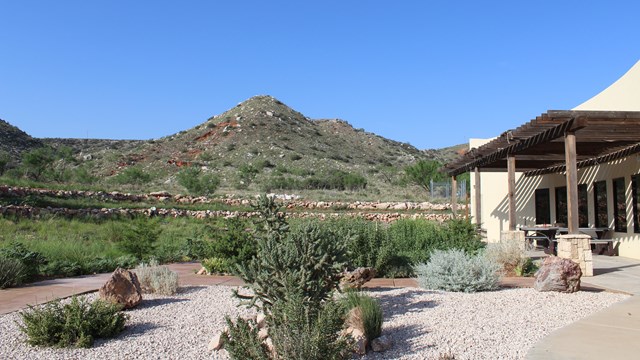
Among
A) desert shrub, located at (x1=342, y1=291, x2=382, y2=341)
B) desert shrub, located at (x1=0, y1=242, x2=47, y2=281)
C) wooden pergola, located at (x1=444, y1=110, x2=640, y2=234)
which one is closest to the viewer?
desert shrub, located at (x1=342, y1=291, x2=382, y2=341)

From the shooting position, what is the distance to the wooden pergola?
987 cm

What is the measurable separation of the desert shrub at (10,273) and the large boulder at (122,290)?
2905 millimetres

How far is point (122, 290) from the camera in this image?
7164 millimetres

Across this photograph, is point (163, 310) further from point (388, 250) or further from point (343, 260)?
point (388, 250)

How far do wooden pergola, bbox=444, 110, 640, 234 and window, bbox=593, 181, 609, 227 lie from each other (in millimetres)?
703

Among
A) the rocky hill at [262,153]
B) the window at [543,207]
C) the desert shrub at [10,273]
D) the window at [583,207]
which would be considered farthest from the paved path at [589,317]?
the rocky hill at [262,153]

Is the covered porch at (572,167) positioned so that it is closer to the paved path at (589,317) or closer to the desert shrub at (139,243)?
the paved path at (589,317)

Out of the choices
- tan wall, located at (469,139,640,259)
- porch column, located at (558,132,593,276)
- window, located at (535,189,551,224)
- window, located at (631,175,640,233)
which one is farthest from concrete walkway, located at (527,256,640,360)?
window, located at (535,189,551,224)

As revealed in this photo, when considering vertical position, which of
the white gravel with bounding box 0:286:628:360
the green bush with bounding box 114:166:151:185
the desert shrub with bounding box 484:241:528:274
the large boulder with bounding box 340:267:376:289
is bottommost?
the white gravel with bounding box 0:286:628:360

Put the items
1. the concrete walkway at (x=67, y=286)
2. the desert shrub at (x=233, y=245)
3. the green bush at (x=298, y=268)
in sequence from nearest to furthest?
the green bush at (x=298, y=268)
the concrete walkway at (x=67, y=286)
the desert shrub at (x=233, y=245)

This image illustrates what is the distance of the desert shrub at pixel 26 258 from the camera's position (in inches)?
376

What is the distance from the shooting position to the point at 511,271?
10359 millimetres

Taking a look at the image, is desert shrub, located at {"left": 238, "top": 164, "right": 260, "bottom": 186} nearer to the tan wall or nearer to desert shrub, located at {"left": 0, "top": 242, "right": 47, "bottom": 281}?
the tan wall

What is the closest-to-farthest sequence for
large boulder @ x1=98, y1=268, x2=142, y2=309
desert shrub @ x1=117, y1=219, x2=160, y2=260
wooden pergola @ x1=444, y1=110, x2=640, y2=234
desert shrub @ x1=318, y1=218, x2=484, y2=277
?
1. large boulder @ x1=98, y1=268, x2=142, y2=309
2. wooden pergola @ x1=444, y1=110, x2=640, y2=234
3. desert shrub @ x1=318, y1=218, x2=484, y2=277
4. desert shrub @ x1=117, y1=219, x2=160, y2=260
